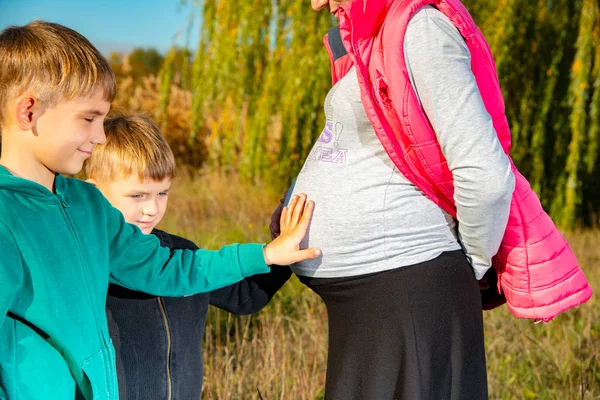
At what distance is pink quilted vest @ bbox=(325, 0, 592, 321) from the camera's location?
1.40 m

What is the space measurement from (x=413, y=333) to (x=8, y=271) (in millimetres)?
831

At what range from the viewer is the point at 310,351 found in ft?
10.7

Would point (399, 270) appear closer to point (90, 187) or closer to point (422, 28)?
point (422, 28)

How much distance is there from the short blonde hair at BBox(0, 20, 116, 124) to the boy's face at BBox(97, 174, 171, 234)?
0.42m

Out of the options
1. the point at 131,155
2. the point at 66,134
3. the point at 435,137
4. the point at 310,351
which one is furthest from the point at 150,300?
the point at 310,351

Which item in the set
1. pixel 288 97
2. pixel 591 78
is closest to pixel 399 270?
pixel 288 97

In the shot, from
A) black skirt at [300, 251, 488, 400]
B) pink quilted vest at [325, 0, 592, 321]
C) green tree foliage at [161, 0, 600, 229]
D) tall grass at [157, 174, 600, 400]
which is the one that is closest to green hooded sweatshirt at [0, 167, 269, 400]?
black skirt at [300, 251, 488, 400]

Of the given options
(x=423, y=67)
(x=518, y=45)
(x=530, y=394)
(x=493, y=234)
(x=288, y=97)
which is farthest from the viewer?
(x=518, y=45)

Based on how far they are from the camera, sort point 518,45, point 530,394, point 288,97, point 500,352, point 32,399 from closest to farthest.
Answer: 1. point 32,399
2. point 530,394
3. point 500,352
4. point 288,97
5. point 518,45

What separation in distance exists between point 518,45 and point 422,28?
467cm

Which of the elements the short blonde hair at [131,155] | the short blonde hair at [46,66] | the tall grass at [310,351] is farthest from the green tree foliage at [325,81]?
the short blonde hair at [46,66]

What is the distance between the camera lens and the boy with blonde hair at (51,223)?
1225 mm

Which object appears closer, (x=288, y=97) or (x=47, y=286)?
(x=47, y=286)

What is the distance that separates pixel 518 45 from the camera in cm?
568
